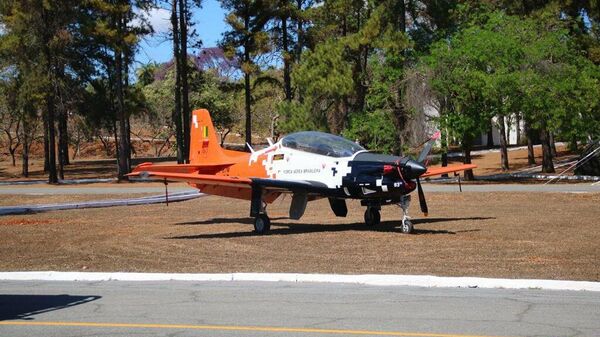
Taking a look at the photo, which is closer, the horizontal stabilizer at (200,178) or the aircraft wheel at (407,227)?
the aircraft wheel at (407,227)

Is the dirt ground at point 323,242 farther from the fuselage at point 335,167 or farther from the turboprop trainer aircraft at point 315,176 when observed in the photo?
the fuselage at point 335,167

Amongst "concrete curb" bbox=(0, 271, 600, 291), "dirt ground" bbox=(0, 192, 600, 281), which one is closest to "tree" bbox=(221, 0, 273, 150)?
"dirt ground" bbox=(0, 192, 600, 281)

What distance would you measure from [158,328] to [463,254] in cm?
823

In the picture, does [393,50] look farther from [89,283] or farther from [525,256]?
[89,283]

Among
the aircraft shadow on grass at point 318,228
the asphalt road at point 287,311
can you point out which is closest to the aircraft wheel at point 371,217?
the aircraft shadow on grass at point 318,228

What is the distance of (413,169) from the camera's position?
61.5ft

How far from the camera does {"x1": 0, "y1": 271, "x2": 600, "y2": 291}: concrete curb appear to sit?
12.1 metres

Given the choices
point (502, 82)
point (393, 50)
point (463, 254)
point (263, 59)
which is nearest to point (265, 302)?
point (463, 254)

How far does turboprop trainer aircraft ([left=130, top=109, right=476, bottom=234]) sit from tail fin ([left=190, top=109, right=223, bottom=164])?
4.70ft

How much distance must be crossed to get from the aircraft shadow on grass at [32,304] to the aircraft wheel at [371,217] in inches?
446

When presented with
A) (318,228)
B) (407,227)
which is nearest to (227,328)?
(407,227)

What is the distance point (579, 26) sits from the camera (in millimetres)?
51688

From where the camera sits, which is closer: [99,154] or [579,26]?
[579,26]

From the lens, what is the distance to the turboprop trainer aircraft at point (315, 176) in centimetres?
1923
